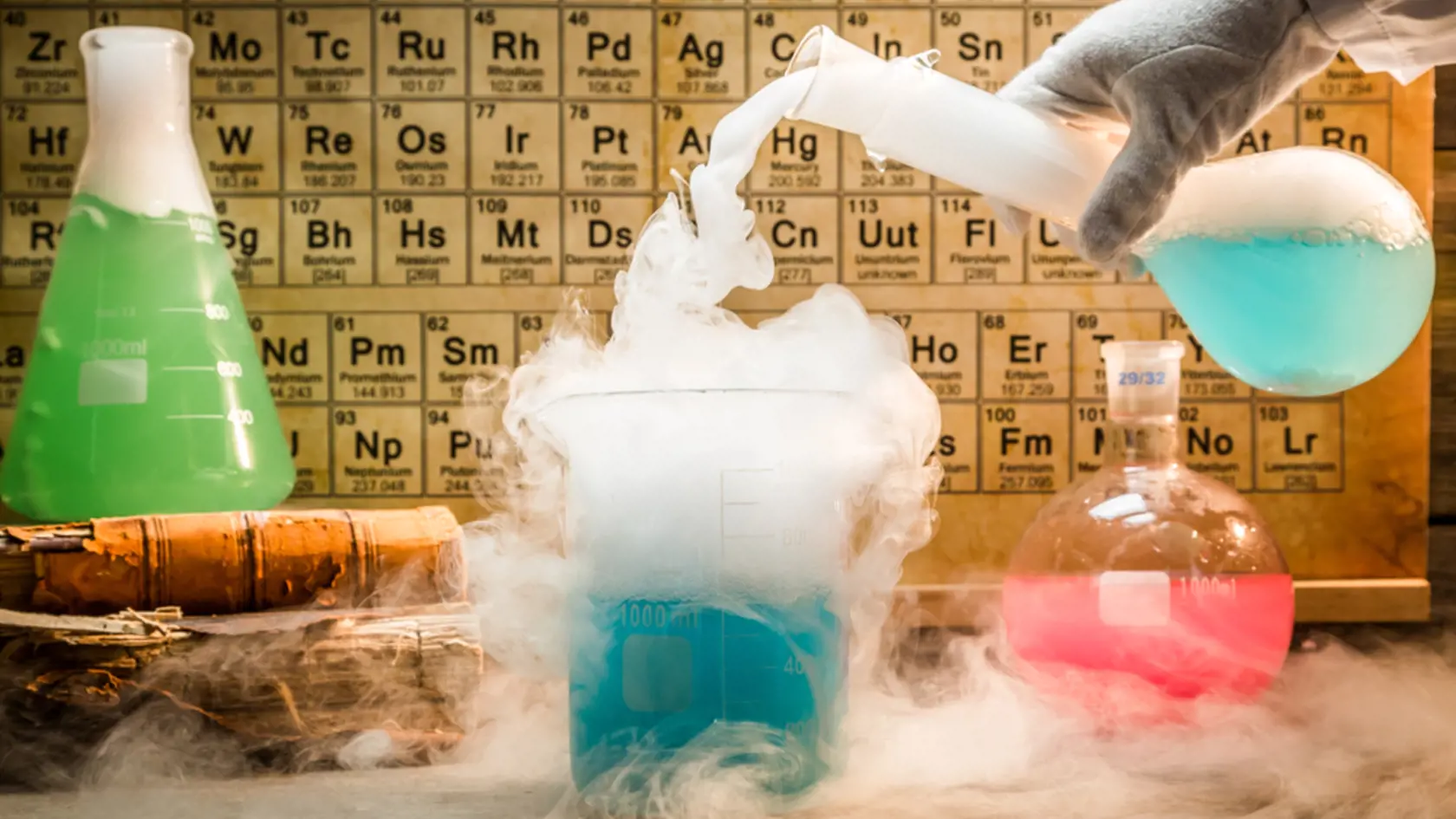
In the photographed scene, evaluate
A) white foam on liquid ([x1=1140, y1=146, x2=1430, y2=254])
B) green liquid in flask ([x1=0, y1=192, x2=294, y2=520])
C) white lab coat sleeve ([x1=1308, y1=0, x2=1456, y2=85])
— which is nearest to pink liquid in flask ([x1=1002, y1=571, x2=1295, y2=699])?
white foam on liquid ([x1=1140, y1=146, x2=1430, y2=254])

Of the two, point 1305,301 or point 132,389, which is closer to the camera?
point 1305,301

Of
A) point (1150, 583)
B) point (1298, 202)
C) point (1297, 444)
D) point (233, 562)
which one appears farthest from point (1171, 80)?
point (233, 562)

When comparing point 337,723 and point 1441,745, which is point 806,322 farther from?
point 1441,745

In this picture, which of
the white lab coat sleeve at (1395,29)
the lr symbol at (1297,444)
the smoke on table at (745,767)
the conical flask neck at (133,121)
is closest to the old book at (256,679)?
the smoke on table at (745,767)

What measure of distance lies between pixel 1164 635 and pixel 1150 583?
5 centimetres

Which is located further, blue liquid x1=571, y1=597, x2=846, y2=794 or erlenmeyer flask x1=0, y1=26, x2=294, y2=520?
erlenmeyer flask x1=0, y1=26, x2=294, y2=520

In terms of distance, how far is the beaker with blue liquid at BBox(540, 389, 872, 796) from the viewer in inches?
34.3

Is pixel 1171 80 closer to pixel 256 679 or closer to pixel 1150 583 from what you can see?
pixel 1150 583

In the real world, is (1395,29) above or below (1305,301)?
above

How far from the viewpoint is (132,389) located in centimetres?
126

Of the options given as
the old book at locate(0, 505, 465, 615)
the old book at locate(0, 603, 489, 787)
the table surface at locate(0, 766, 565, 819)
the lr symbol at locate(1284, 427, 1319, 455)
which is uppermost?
the lr symbol at locate(1284, 427, 1319, 455)

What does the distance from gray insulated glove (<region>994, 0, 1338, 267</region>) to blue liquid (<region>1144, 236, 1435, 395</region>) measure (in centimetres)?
7

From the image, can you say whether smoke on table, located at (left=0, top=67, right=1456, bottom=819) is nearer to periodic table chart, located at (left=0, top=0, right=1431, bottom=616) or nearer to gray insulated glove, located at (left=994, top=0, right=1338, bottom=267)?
gray insulated glove, located at (left=994, top=0, right=1338, bottom=267)

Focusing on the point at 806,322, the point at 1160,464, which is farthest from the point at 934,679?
the point at 806,322
